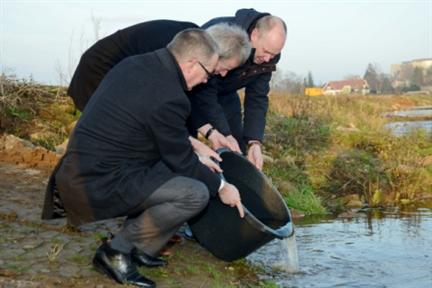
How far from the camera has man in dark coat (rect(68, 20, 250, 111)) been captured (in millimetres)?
4391

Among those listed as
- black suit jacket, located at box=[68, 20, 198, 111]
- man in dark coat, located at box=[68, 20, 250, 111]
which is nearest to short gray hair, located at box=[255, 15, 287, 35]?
man in dark coat, located at box=[68, 20, 250, 111]

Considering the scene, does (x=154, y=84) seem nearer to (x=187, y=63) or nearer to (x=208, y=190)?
(x=187, y=63)

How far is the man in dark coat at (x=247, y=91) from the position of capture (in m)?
4.99

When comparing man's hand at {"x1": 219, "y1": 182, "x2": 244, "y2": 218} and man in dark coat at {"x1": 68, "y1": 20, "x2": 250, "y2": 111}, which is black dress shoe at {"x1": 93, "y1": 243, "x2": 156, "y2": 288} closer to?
man's hand at {"x1": 219, "y1": 182, "x2": 244, "y2": 218}

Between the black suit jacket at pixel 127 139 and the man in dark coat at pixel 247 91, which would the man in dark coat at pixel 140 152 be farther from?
the man in dark coat at pixel 247 91

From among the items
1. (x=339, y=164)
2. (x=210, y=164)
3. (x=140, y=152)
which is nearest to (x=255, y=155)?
(x=210, y=164)

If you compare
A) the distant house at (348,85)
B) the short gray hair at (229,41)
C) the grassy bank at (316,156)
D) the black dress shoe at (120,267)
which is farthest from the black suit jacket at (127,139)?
the distant house at (348,85)

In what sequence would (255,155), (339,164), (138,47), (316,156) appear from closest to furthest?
(138,47)
(255,155)
(339,164)
(316,156)

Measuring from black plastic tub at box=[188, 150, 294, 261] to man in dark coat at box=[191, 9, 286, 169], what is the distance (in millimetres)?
198

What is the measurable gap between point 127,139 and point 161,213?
560mm

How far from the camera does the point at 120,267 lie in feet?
13.1

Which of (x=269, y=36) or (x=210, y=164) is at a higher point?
(x=269, y=36)

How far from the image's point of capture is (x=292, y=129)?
12305 millimetres

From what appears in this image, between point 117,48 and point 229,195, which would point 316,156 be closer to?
point 117,48
